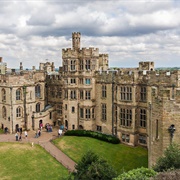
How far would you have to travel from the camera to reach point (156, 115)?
25.5 meters

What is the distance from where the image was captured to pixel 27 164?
115ft

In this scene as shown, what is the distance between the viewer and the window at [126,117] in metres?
43.4

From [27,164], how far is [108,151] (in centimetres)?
1310

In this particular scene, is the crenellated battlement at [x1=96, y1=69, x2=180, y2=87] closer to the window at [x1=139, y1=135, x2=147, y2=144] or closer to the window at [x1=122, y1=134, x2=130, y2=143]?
the window at [x1=139, y1=135, x2=147, y2=144]

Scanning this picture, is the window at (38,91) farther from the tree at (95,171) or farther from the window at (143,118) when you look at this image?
the tree at (95,171)

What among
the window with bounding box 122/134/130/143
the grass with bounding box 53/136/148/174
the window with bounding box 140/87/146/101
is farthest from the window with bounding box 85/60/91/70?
the window with bounding box 122/134/130/143

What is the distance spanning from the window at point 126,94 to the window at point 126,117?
2.10 metres

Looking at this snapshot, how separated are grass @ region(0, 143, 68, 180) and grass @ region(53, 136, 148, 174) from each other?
3.63 metres

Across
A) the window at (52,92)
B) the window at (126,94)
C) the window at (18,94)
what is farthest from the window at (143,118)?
the window at (18,94)

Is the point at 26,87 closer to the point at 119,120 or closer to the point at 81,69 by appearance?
the point at 81,69

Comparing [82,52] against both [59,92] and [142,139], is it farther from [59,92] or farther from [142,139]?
[142,139]

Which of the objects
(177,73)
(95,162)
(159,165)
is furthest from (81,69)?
(159,165)

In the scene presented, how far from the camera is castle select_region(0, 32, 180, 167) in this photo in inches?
1658

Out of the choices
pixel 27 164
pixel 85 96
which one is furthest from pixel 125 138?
pixel 27 164
